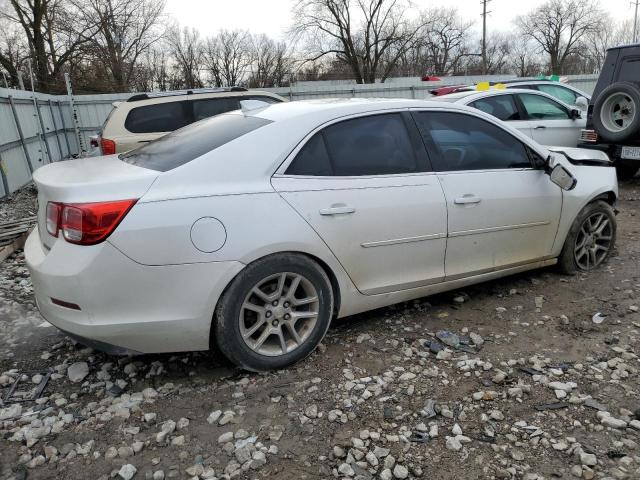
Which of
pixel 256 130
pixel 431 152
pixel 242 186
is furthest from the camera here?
pixel 431 152

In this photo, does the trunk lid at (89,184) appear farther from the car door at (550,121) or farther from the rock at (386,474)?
the car door at (550,121)

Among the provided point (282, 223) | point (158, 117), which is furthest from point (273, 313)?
point (158, 117)

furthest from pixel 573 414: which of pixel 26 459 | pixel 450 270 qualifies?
pixel 26 459

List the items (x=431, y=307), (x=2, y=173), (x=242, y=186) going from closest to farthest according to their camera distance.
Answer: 1. (x=242, y=186)
2. (x=431, y=307)
3. (x=2, y=173)

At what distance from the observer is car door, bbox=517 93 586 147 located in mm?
8281

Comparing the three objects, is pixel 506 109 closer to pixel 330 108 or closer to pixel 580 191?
pixel 580 191

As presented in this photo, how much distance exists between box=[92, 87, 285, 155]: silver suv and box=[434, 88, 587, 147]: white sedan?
2.99 metres

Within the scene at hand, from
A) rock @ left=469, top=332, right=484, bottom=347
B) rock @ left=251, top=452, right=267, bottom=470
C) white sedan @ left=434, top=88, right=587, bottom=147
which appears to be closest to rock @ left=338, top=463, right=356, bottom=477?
rock @ left=251, top=452, right=267, bottom=470

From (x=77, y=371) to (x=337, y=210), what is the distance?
6.06 ft

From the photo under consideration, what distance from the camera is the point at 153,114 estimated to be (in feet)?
26.3

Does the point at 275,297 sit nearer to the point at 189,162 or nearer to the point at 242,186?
the point at 242,186

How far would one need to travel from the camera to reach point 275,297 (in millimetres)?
2945

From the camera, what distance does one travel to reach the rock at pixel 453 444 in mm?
2406

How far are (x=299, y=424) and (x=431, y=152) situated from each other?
1976 millimetres
